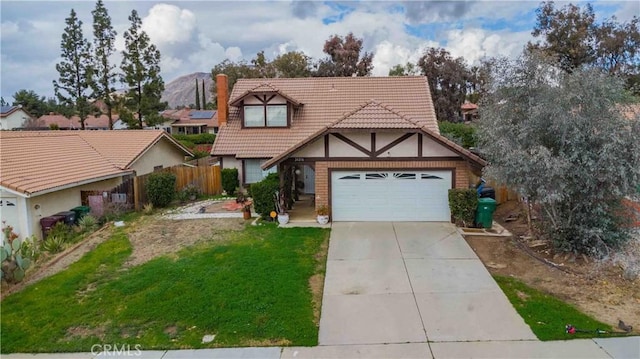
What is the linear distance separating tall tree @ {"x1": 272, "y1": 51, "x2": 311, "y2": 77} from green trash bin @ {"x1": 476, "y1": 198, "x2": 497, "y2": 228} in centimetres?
3662

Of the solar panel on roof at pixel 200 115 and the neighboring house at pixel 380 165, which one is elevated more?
the solar panel on roof at pixel 200 115

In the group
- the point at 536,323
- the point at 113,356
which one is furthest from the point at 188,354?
the point at 536,323

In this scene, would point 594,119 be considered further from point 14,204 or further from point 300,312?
point 14,204

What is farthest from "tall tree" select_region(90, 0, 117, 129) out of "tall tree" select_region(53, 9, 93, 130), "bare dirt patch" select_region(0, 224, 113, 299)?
"bare dirt patch" select_region(0, 224, 113, 299)

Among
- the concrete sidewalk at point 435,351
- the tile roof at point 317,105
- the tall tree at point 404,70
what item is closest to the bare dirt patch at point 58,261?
the concrete sidewalk at point 435,351

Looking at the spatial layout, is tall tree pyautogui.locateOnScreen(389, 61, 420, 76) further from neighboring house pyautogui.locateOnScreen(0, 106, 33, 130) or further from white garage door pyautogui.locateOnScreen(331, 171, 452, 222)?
neighboring house pyautogui.locateOnScreen(0, 106, 33, 130)

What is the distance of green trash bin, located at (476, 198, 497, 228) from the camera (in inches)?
531

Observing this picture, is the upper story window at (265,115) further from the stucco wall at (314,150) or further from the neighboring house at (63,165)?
the stucco wall at (314,150)

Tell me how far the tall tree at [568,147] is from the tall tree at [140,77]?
32751mm

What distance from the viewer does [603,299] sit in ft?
27.1

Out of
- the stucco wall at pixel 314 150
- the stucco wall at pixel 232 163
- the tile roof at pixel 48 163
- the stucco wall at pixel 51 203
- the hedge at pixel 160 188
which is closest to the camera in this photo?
the stucco wall at pixel 51 203

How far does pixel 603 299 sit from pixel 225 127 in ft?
58.3

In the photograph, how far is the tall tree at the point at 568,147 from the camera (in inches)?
376

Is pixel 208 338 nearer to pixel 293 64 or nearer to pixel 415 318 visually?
pixel 415 318
